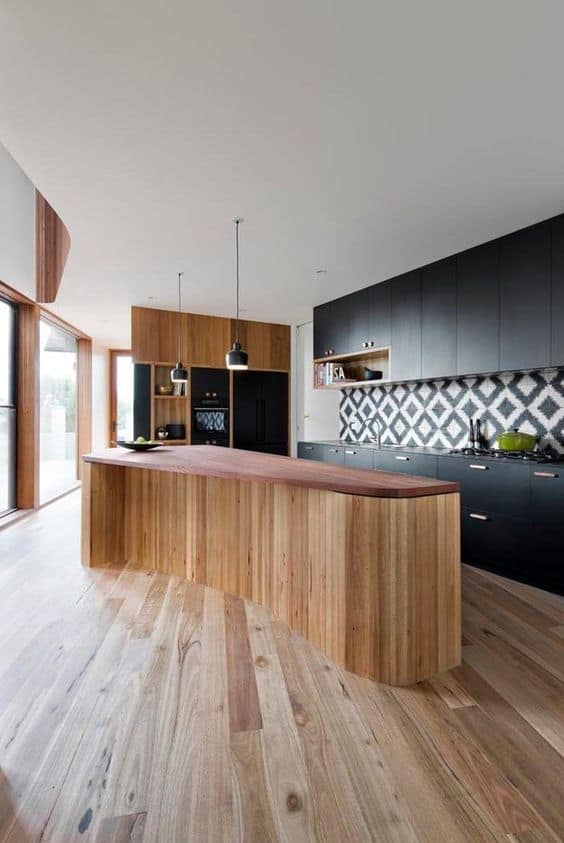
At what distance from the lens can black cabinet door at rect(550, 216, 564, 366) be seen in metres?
3.14

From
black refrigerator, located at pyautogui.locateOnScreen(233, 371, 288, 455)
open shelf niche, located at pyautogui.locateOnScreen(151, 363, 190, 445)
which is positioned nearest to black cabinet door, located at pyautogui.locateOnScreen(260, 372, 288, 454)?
black refrigerator, located at pyautogui.locateOnScreen(233, 371, 288, 455)

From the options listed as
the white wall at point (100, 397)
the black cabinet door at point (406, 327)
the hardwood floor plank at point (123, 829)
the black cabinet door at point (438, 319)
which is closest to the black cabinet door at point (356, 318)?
the black cabinet door at point (406, 327)

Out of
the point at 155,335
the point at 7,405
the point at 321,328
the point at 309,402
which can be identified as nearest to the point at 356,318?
the point at 321,328

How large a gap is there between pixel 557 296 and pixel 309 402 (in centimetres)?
381

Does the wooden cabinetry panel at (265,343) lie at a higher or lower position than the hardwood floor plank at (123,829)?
higher

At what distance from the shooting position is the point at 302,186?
2.80 m

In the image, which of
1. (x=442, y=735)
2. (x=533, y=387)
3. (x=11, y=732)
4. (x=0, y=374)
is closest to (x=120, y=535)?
(x=11, y=732)

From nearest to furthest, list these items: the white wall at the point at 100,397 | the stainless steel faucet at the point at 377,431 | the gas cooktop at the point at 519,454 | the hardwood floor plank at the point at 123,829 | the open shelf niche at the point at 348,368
Result: the hardwood floor plank at the point at 123,829 → the gas cooktop at the point at 519,454 → the open shelf niche at the point at 348,368 → the stainless steel faucet at the point at 377,431 → the white wall at the point at 100,397

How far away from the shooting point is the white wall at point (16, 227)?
4348 mm

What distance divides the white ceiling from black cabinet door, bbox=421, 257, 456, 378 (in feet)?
1.10

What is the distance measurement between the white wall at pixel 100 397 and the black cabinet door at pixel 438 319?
255 inches

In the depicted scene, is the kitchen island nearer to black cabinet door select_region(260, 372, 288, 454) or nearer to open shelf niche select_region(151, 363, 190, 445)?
open shelf niche select_region(151, 363, 190, 445)

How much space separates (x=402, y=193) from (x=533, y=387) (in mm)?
1892

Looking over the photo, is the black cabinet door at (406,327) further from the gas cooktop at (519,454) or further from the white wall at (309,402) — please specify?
the white wall at (309,402)
